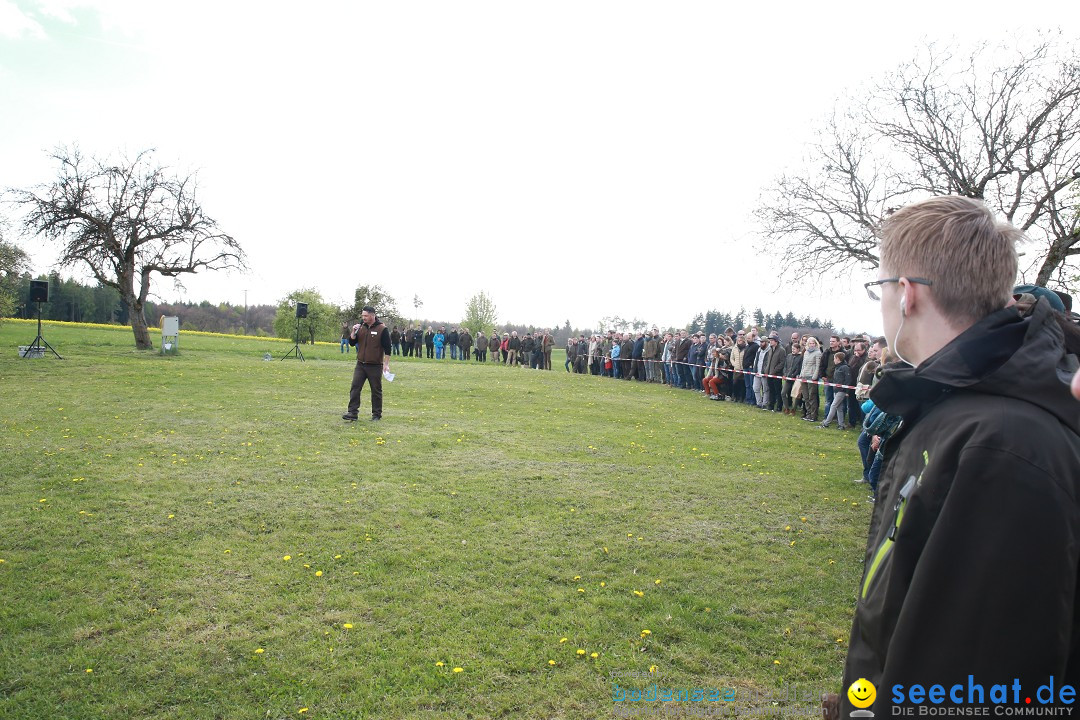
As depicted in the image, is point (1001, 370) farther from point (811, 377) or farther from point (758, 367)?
point (758, 367)

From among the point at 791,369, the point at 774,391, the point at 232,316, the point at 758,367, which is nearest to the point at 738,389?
the point at 758,367

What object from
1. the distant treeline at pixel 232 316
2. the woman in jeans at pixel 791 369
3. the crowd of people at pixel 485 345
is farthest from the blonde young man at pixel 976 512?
the distant treeline at pixel 232 316

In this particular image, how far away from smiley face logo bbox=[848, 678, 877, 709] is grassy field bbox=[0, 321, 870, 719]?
2224 millimetres

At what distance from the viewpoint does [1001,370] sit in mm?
1355

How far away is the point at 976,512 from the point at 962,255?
684mm

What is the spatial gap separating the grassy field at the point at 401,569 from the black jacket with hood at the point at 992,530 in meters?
2.59

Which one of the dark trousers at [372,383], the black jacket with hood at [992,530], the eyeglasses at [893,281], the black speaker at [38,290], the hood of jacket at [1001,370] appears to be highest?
the black speaker at [38,290]

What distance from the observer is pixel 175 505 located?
21.9 ft

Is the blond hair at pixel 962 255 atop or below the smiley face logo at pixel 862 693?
atop

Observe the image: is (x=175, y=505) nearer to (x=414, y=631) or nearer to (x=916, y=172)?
(x=414, y=631)

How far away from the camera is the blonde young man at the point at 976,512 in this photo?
1.22m

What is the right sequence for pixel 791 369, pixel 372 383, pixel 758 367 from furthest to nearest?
pixel 758 367
pixel 791 369
pixel 372 383

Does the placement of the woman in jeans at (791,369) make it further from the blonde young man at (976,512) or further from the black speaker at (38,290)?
the black speaker at (38,290)

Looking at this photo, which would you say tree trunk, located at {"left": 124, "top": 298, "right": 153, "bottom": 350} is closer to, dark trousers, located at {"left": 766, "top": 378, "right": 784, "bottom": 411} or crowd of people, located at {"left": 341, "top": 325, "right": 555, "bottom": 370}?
crowd of people, located at {"left": 341, "top": 325, "right": 555, "bottom": 370}
